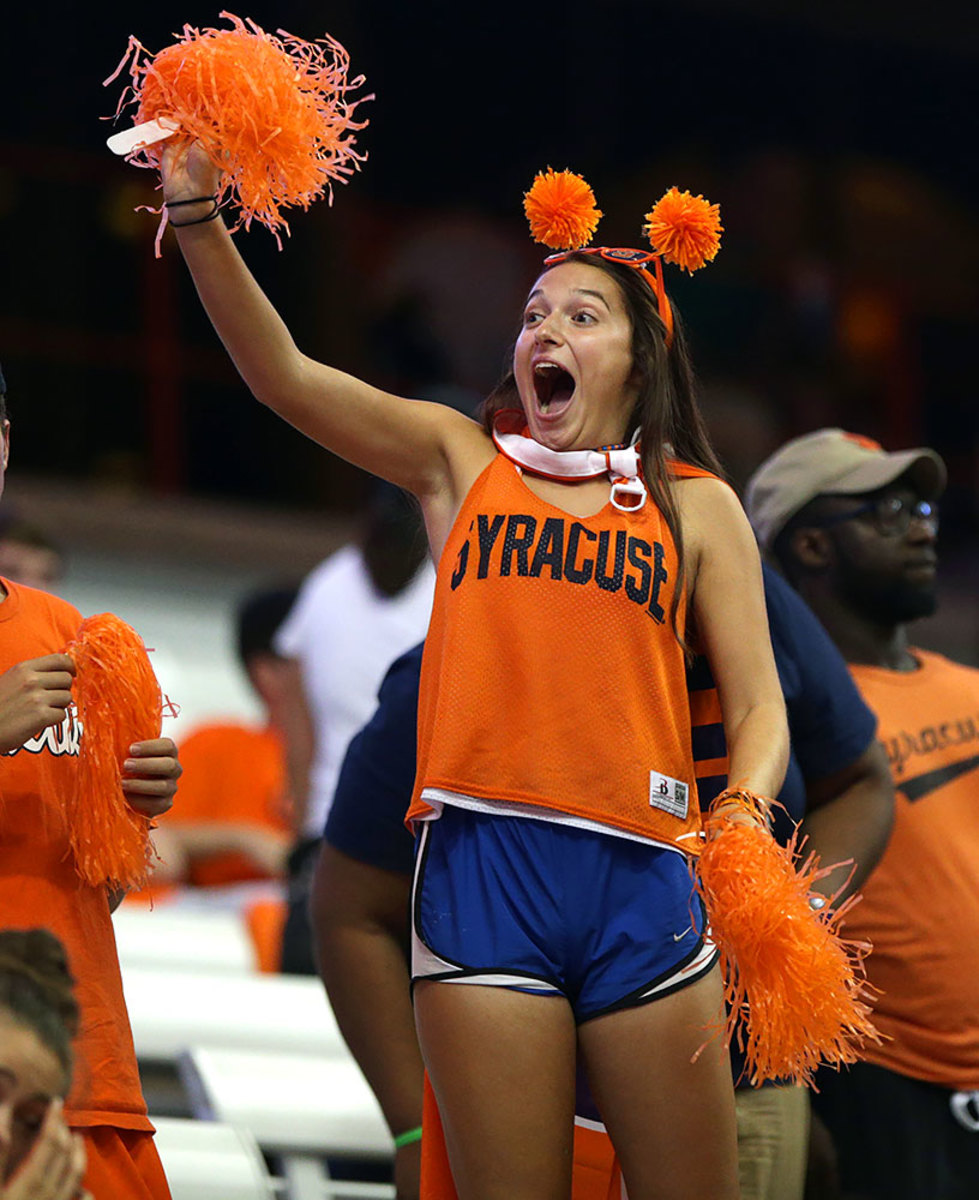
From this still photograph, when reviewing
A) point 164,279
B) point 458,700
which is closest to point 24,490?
point 164,279

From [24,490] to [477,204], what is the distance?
3.72 meters

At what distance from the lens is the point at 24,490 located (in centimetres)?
877

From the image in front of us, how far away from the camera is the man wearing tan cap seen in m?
3.64

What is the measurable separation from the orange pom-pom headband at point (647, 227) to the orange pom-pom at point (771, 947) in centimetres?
75

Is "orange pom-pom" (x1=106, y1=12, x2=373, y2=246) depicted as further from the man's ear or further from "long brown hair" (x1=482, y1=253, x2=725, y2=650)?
the man's ear

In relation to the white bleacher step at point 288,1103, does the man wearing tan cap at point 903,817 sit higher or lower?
higher

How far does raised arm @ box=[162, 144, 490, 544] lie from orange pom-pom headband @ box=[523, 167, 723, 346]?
0.30 m

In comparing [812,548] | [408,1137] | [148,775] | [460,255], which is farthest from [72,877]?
[460,255]

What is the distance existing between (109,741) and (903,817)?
1689 mm

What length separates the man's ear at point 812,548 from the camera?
3920 mm

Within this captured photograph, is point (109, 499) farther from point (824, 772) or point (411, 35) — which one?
point (824, 772)

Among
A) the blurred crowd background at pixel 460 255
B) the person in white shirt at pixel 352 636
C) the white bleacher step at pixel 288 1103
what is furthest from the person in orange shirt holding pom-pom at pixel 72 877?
the blurred crowd background at pixel 460 255

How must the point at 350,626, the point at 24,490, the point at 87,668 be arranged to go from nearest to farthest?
the point at 87,668, the point at 350,626, the point at 24,490

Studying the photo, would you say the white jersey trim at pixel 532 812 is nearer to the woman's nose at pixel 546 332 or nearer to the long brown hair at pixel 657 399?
the long brown hair at pixel 657 399
